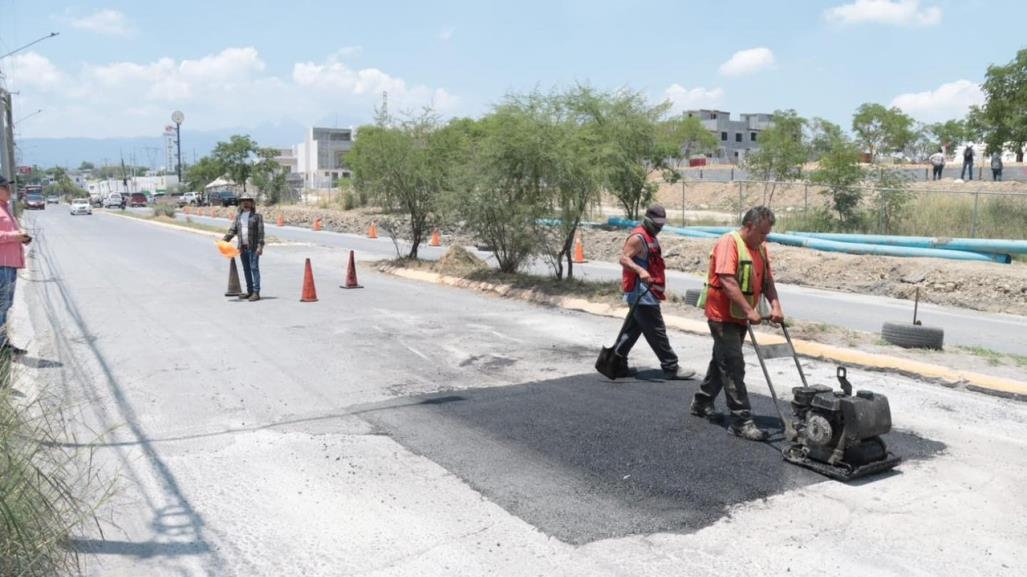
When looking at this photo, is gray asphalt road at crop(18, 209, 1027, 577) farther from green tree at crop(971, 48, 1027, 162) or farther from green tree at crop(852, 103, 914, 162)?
green tree at crop(852, 103, 914, 162)

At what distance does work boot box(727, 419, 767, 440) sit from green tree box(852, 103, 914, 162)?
49.1m

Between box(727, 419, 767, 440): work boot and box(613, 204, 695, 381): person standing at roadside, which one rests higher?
box(613, 204, 695, 381): person standing at roadside

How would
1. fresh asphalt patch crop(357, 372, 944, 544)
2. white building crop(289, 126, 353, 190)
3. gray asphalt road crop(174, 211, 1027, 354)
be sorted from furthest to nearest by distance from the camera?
white building crop(289, 126, 353, 190), gray asphalt road crop(174, 211, 1027, 354), fresh asphalt patch crop(357, 372, 944, 544)

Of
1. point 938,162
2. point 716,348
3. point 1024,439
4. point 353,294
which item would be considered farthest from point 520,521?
point 938,162

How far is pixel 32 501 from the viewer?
13.2 feet

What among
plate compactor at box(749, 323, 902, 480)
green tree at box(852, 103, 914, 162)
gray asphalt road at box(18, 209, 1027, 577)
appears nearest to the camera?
gray asphalt road at box(18, 209, 1027, 577)

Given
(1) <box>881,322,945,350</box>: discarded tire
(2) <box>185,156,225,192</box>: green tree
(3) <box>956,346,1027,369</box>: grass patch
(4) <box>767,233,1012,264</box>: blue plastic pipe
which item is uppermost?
(2) <box>185,156,225,192</box>: green tree

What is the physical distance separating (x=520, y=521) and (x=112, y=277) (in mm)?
16121

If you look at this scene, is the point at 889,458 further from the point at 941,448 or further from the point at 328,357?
the point at 328,357

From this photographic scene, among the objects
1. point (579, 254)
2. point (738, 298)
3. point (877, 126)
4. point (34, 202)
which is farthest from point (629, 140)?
point (34, 202)

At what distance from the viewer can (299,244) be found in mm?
28844

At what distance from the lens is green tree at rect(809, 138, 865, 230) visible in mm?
25047

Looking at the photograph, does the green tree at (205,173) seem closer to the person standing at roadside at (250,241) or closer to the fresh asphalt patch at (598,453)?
the person standing at roadside at (250,241)

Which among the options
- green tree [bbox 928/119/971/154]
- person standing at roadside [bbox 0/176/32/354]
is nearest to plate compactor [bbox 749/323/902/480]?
person standing at roadside [bbox 0/176/32/354]
